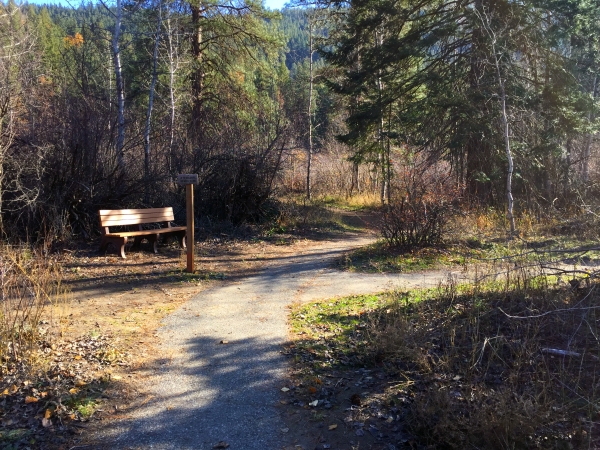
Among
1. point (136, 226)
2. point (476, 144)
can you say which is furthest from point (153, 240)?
point (476, 144)

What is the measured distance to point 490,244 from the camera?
11.4 metres

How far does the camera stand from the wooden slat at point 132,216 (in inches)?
405

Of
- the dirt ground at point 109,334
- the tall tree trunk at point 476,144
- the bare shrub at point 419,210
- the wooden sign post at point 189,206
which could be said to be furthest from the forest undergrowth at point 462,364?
the tall tree trunk at point 476,144

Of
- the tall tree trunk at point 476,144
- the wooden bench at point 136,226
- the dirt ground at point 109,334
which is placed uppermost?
the tall tree trunk at point 476,144

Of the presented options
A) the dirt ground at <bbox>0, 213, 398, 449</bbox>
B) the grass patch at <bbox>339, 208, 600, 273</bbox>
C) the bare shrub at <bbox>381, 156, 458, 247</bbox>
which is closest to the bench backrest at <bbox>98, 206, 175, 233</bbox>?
the dirt ground at <bbox>0, 213, 398, 449</bbox>

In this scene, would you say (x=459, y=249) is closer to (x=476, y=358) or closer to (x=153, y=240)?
(x=476, y=358)

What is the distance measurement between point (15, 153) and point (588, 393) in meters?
Result: 11.1

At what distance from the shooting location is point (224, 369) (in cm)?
519

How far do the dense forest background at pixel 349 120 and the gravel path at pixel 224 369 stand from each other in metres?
4.01

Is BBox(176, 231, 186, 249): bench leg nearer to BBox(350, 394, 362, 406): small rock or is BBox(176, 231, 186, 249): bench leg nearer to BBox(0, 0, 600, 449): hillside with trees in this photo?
BBox(0, 0, 600, 449): hillside with trees

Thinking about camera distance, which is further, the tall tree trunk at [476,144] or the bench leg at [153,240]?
the tall tree trunk at [476,144]

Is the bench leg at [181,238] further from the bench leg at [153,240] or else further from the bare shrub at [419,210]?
the bare shrub at [419,210]

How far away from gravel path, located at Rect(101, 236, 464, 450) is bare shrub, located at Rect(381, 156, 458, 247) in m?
2.16

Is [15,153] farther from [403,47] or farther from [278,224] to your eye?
[403,47]
